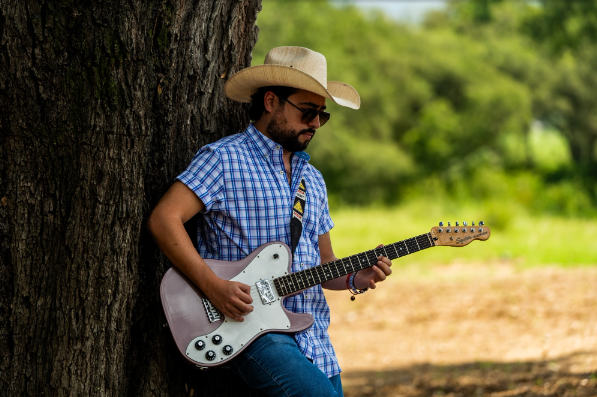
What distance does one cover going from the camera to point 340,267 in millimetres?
3020

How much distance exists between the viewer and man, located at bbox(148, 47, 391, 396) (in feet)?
8.93

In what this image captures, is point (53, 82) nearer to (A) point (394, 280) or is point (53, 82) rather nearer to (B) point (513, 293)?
(B) point (513, 293)

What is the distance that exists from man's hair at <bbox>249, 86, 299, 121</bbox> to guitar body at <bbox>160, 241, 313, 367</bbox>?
30.1 inches

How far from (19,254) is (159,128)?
0.86 metres

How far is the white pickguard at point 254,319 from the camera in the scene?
2.73 meters

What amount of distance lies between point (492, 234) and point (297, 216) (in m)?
15.7

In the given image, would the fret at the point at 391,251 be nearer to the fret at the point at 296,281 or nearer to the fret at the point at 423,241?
the fret at the point at 423,241

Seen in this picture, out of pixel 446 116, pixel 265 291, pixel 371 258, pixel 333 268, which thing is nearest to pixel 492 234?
pixel 446 116

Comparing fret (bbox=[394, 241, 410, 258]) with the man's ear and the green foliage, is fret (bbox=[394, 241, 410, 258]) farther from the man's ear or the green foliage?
the green foliage

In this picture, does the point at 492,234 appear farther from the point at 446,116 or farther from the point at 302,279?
the point at 302,279

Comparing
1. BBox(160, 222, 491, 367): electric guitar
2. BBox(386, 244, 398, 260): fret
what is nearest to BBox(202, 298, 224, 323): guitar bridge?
BBox(160, 222, 491, 367): electric guitar

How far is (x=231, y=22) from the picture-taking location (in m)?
3.33

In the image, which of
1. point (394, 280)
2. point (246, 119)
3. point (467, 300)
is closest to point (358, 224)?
point (394, 280)

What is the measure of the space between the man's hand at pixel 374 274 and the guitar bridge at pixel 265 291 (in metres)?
0.52
